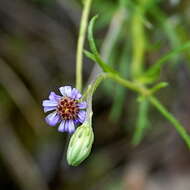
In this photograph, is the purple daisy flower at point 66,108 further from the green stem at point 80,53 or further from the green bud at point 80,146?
the green stem at point 80,53

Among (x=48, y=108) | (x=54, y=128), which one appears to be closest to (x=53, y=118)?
(x=48, y=108)

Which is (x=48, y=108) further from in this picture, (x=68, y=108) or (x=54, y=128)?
(x=54, y=128)

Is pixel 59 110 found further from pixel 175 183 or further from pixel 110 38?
pixel 175 183

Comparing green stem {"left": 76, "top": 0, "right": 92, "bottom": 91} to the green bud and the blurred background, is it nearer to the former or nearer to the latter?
the green bud

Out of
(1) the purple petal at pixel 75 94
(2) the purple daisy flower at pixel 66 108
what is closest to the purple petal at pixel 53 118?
(2) the purple daisy flower at pixel 66 108

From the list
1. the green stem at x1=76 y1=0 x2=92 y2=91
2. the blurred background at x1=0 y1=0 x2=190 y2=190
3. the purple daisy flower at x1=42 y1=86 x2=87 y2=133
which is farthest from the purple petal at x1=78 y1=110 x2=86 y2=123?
the blurred background at x1=0 y1=0 x2=190 y2=190

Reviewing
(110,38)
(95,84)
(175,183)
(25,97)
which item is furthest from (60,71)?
(95,84)
